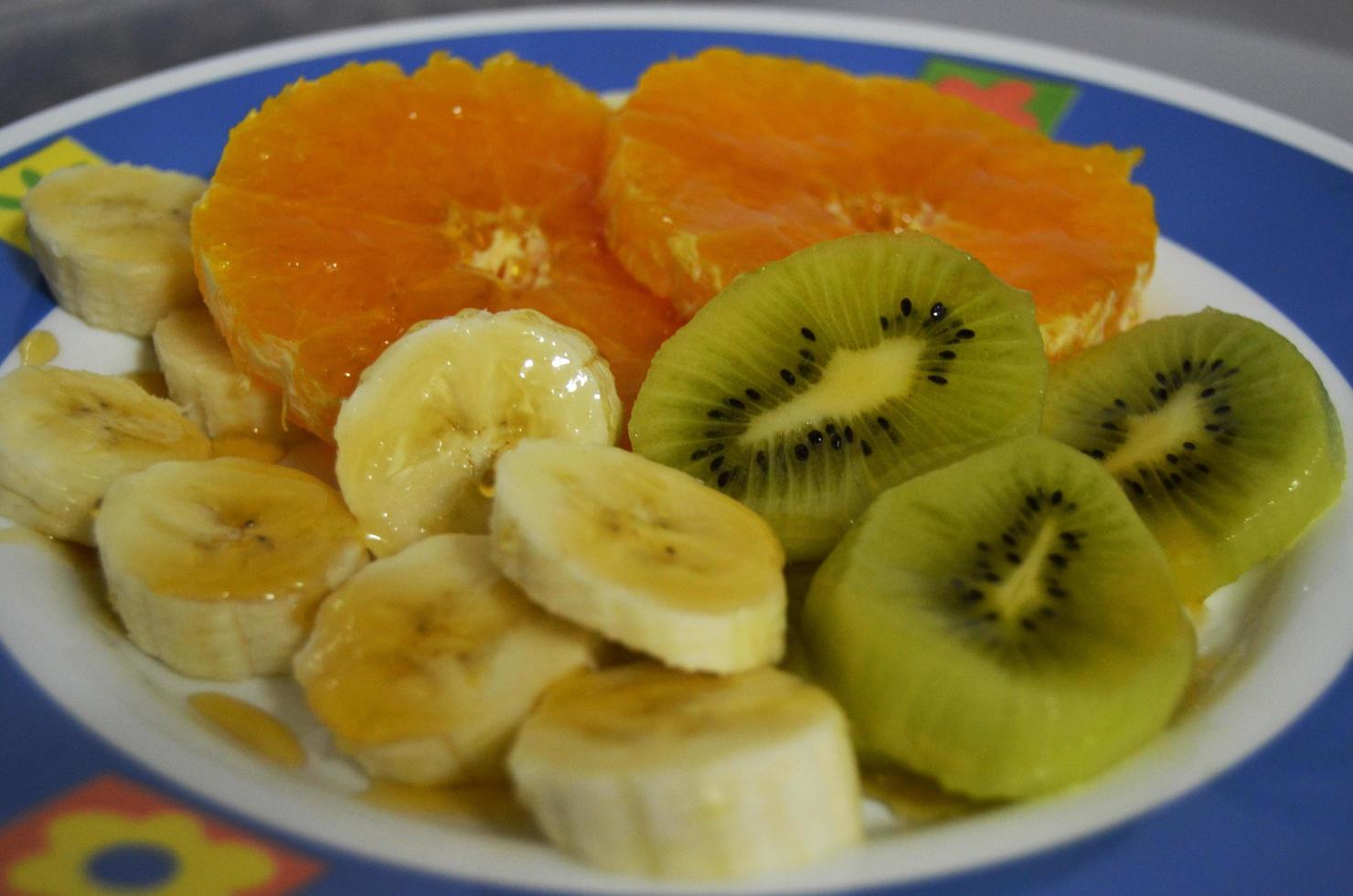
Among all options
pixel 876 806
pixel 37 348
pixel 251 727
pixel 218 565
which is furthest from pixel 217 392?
pixel 876 806

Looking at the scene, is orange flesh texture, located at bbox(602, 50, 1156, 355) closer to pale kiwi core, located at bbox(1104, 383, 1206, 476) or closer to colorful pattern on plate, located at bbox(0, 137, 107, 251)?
pale kiwi core, located at bbox(1104, 383, 1206, 476)

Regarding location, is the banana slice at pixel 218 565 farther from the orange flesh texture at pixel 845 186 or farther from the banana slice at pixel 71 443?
the orange flesh texture at pixel 845 186

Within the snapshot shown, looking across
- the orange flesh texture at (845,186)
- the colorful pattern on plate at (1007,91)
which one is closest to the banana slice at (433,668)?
the orange flesh texture at (845,186)

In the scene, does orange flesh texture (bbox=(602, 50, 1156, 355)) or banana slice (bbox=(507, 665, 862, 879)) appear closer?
banana slice (bbox=(507, 665, 862, 879))

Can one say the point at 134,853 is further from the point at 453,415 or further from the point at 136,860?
the point at 453,415

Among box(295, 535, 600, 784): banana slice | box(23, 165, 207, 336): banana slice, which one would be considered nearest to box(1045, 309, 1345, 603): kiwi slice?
box(295, 535, 600, 784): banana slice

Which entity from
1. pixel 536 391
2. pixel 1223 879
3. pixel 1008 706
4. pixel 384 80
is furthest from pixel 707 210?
pixel 1223 879

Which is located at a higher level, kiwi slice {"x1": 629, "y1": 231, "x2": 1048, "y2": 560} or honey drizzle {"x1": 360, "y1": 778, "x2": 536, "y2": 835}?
kiwi slice {"x1": 629, "y1": 231, "x2": 1048, "y2": 560}
